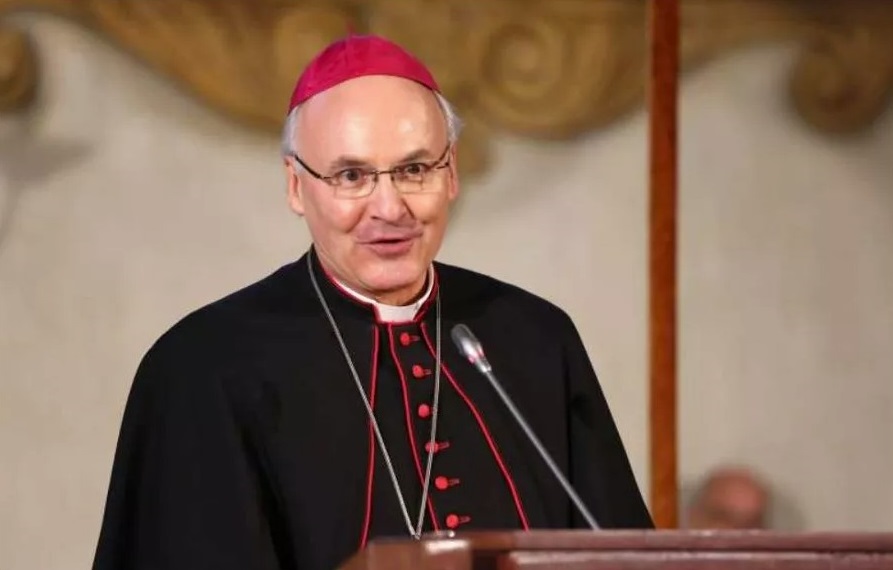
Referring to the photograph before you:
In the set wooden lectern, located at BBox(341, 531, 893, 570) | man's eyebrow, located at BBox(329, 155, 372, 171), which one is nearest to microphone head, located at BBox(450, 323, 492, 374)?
man's eyebrow, located at BBox(329, 155, 372, 171)

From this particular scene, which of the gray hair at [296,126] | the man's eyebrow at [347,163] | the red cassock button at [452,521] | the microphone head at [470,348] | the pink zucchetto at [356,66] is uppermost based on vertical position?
the pink zucchetto at [356,66]

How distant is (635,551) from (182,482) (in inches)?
43.5

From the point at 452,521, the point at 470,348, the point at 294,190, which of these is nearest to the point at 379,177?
the point at 294,190

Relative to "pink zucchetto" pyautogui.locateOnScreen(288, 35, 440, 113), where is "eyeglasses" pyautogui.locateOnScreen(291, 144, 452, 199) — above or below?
below

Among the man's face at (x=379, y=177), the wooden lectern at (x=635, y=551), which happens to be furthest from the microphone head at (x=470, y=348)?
the wooden lectern at (x=635, y=551)

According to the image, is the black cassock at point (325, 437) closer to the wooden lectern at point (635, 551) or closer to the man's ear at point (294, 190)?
the man's ear at point (294, 190)

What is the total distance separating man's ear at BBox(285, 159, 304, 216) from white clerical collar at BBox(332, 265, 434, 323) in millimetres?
142

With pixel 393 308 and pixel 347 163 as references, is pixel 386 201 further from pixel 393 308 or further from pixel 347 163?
pixel 393 308

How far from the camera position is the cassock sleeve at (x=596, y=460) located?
118 inches

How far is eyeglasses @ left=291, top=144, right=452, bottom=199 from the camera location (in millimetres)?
2881

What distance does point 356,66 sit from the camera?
9.64 feet

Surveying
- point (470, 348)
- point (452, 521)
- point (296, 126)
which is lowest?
point (452, 521)

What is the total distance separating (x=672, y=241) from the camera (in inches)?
176

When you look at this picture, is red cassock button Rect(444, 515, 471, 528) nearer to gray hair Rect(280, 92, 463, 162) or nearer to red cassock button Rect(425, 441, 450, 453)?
red cassock button Rect(425, 441, 450, 453)
